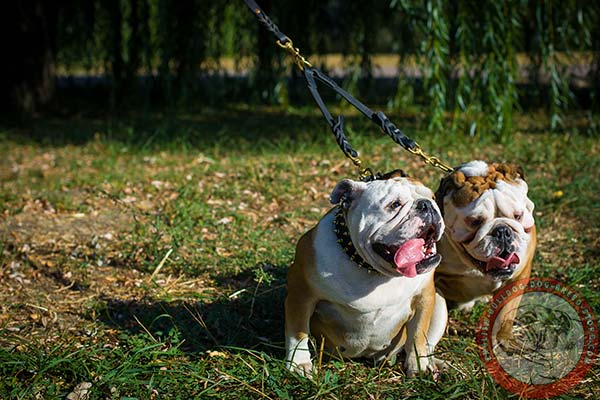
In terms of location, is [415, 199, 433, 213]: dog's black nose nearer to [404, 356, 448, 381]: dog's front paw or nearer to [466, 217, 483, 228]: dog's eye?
[466, 217, 483, 228]: dog's eye

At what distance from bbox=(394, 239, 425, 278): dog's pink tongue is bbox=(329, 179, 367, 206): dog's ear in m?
0.27

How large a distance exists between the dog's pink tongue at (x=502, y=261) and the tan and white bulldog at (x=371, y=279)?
8.2 inches

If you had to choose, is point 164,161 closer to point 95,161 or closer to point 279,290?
point 95,161

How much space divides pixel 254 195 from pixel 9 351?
2281 mm

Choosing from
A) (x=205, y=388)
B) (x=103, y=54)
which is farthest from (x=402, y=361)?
(x=103, y=54)

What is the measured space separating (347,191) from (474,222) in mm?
468

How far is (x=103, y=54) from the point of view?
27.3 ft

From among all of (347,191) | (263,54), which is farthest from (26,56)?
(347,191)

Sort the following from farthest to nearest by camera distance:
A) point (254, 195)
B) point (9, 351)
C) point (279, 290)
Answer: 1. point (254, 195)
2. point (279, 290)
3. point (9, 351)

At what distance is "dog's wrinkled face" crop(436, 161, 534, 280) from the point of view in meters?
2.48

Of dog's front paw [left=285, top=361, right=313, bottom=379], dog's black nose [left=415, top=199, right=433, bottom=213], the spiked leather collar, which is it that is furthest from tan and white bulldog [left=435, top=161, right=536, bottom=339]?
dog's front paw [left=285, top=361, right=313, bottom=379]

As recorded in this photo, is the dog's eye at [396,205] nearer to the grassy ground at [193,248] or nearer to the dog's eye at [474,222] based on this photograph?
the dog's eye at [474,222]

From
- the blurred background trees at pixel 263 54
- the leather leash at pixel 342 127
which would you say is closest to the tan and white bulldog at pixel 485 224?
the leather leash at pixel 342 127

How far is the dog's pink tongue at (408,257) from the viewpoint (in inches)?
→ 89.6
